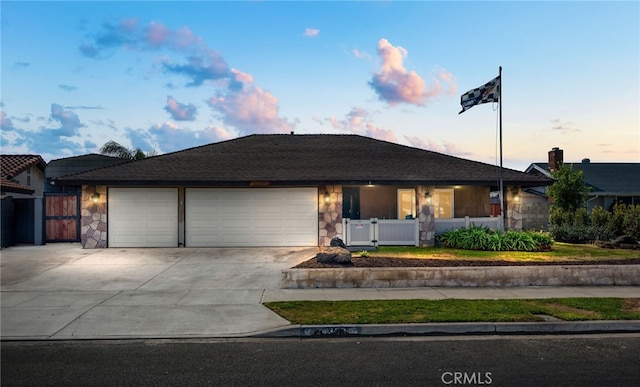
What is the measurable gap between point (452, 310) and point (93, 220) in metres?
15.3

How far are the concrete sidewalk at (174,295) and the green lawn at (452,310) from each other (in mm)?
283

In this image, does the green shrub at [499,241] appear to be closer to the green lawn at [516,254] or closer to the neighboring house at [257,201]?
the green lawn at [516,254]

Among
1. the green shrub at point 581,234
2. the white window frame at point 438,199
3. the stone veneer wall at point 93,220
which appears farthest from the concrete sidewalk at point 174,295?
the green shrub at point 581,234

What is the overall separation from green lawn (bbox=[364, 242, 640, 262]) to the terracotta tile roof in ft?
51.9

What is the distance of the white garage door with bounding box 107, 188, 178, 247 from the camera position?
17516 millimetres

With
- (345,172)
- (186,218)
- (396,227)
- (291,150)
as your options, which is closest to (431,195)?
(396,227)

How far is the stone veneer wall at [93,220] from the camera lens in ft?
56.4

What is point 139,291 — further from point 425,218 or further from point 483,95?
point 483,95

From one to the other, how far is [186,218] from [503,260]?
12527 millimetres

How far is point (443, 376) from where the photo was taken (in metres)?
5.30

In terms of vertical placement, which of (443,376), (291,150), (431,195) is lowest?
(443,376)

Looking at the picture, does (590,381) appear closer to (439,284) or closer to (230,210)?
(439,284)

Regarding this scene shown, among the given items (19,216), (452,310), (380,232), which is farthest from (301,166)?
(19,216)

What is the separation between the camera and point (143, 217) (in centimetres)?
1758
